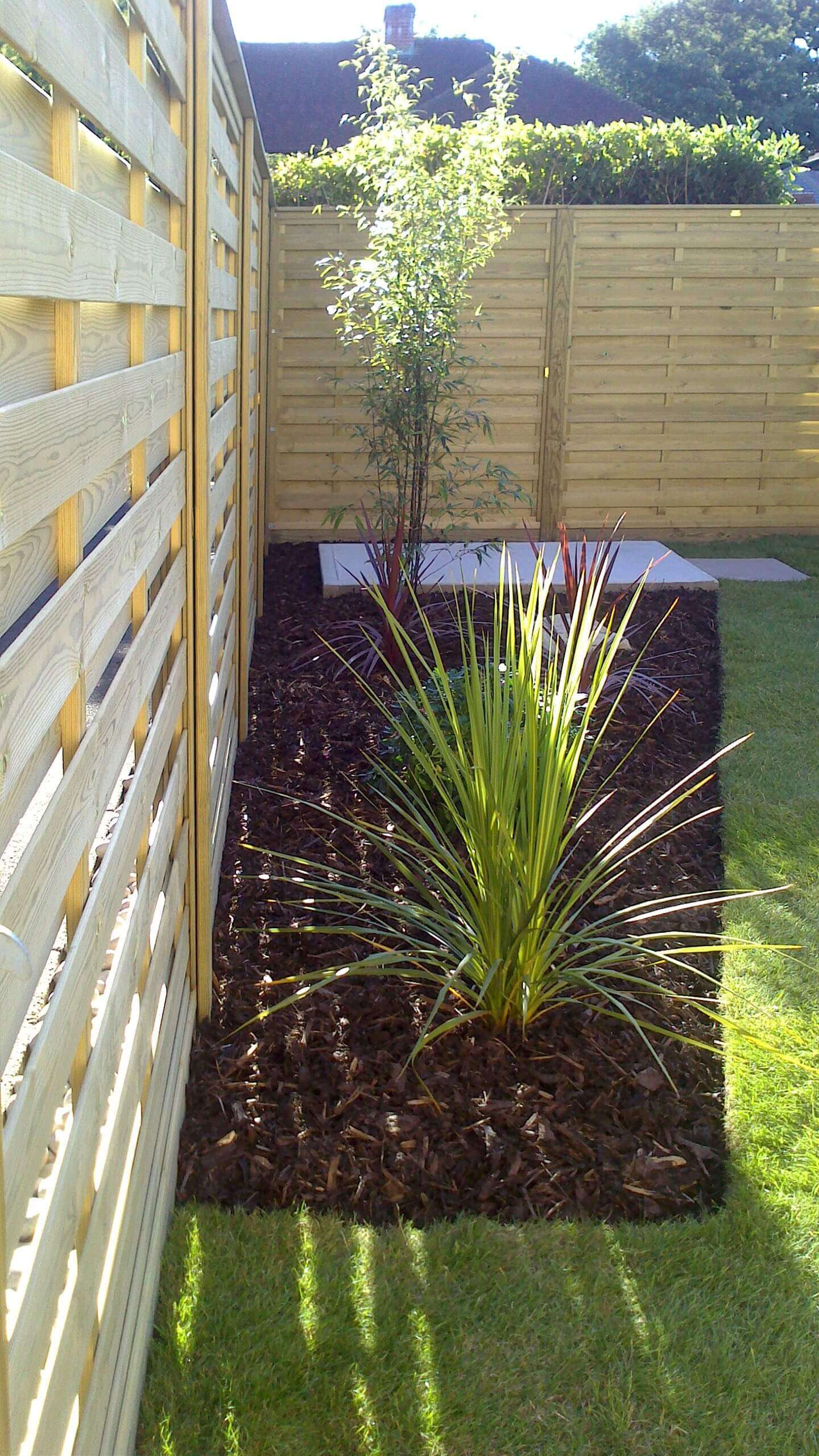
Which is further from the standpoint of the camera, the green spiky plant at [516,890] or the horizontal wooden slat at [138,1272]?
the green spiky plant at [516,890]

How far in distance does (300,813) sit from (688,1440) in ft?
7.00

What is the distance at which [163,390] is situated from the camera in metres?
1.77

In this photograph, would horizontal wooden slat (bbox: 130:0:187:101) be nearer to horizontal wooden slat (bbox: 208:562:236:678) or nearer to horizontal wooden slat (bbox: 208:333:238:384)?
horizontal wooden slat (bbox: 208:333:238:384)

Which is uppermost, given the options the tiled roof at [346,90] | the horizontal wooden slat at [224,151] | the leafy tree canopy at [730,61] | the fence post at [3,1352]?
the leafy tree canopy at [730,61]

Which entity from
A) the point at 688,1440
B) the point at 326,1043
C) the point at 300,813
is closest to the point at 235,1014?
the point at 326,1043

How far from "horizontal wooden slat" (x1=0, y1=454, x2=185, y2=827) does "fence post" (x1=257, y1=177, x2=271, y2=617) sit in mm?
4273

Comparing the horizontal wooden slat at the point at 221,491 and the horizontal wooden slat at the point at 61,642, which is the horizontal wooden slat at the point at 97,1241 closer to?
the horizontal wooden slat at the point at 61,642

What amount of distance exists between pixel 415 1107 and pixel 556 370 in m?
Answer: 5.95

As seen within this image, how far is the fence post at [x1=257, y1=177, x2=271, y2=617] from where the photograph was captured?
568cm

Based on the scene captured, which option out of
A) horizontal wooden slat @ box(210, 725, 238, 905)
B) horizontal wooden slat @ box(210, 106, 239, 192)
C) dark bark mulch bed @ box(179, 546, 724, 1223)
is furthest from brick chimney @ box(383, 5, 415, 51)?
dark bark mulch bed @ box(179, 546, 724, 1223)

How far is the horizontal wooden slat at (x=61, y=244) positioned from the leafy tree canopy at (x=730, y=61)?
117 ft

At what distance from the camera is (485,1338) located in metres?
1.86

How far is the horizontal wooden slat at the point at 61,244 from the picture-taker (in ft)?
2.44

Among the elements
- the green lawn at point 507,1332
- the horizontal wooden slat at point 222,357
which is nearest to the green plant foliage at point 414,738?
Result: the horizontal wooden slat at point 222,357
